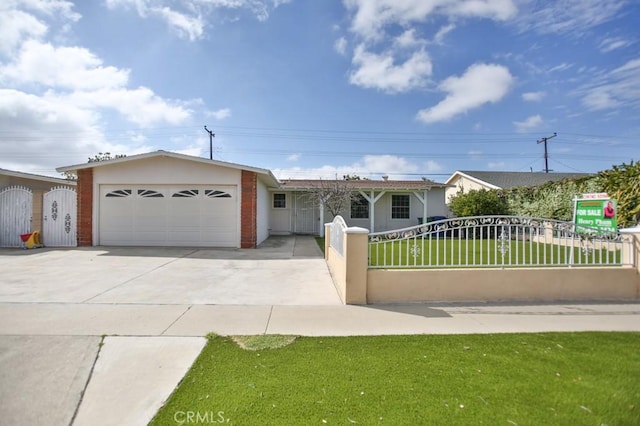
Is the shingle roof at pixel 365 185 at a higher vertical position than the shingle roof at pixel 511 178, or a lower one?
lower

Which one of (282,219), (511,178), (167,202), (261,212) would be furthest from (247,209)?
(511,178)

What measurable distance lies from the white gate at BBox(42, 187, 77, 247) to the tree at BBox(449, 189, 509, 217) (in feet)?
58.0

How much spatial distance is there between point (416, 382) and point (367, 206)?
16778mm

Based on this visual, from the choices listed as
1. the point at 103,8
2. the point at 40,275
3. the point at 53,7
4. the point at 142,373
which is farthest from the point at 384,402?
the point at 53,7

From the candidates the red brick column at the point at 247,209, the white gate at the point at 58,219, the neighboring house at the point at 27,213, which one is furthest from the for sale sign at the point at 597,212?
the neighboring house at the point at 27,213

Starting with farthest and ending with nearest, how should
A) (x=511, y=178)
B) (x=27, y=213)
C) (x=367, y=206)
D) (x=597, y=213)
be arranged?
1. (x=511, y=178)
2. (x=367, y=206)
3. (x=27, y=213)
4. (x=597, y=213)

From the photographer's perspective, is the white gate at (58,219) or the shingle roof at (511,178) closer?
the white gate at (58,219)

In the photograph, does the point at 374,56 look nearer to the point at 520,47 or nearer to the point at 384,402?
the point at 520,47

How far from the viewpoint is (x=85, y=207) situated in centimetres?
1248

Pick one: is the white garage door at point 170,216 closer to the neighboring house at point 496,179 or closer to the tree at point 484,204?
the tree at point 484,204

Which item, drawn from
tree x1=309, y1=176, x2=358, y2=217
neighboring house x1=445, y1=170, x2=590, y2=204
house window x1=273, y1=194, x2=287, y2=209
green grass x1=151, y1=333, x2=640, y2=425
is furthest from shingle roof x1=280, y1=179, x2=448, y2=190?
green grass x1=151, y1=333, x2=640, y2=425

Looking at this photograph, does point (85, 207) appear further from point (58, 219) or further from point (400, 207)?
point (400, 207)

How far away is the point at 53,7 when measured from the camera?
7.74 meters

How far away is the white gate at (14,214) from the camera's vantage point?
12.2 meters
